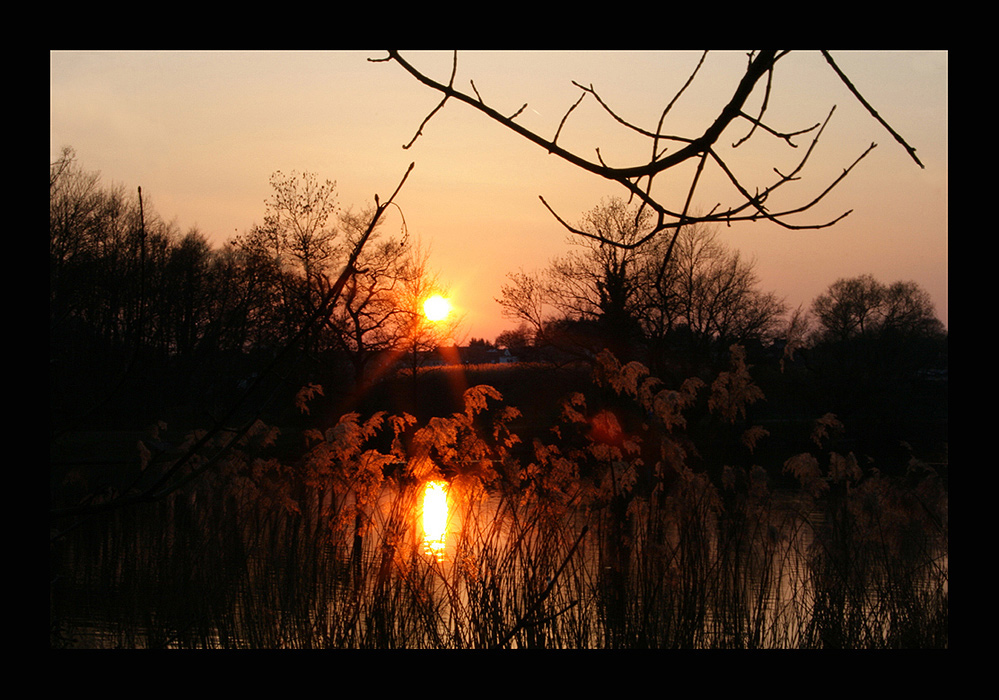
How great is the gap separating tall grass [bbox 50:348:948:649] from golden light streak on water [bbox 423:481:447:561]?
3.2 inches

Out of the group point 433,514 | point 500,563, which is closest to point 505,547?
point 500,563

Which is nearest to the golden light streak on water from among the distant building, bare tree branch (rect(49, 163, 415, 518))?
bare tree branch (rect(49, 163, 415, 518))

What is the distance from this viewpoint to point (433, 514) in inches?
228

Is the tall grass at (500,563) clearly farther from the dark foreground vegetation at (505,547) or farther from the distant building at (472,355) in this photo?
the distant building at (472,355)

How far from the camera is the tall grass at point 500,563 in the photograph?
4.48 meters

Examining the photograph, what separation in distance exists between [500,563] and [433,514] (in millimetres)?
1296

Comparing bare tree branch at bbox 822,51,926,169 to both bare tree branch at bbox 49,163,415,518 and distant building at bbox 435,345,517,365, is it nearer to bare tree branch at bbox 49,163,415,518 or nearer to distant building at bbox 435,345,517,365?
bare tree branch at bbox 49,163,415,518

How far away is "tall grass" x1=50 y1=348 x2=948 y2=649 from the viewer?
14.7 feet

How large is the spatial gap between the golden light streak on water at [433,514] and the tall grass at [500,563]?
8cm

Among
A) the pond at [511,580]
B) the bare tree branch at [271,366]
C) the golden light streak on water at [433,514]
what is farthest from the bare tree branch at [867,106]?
the golden light streak on water at [433,514]
